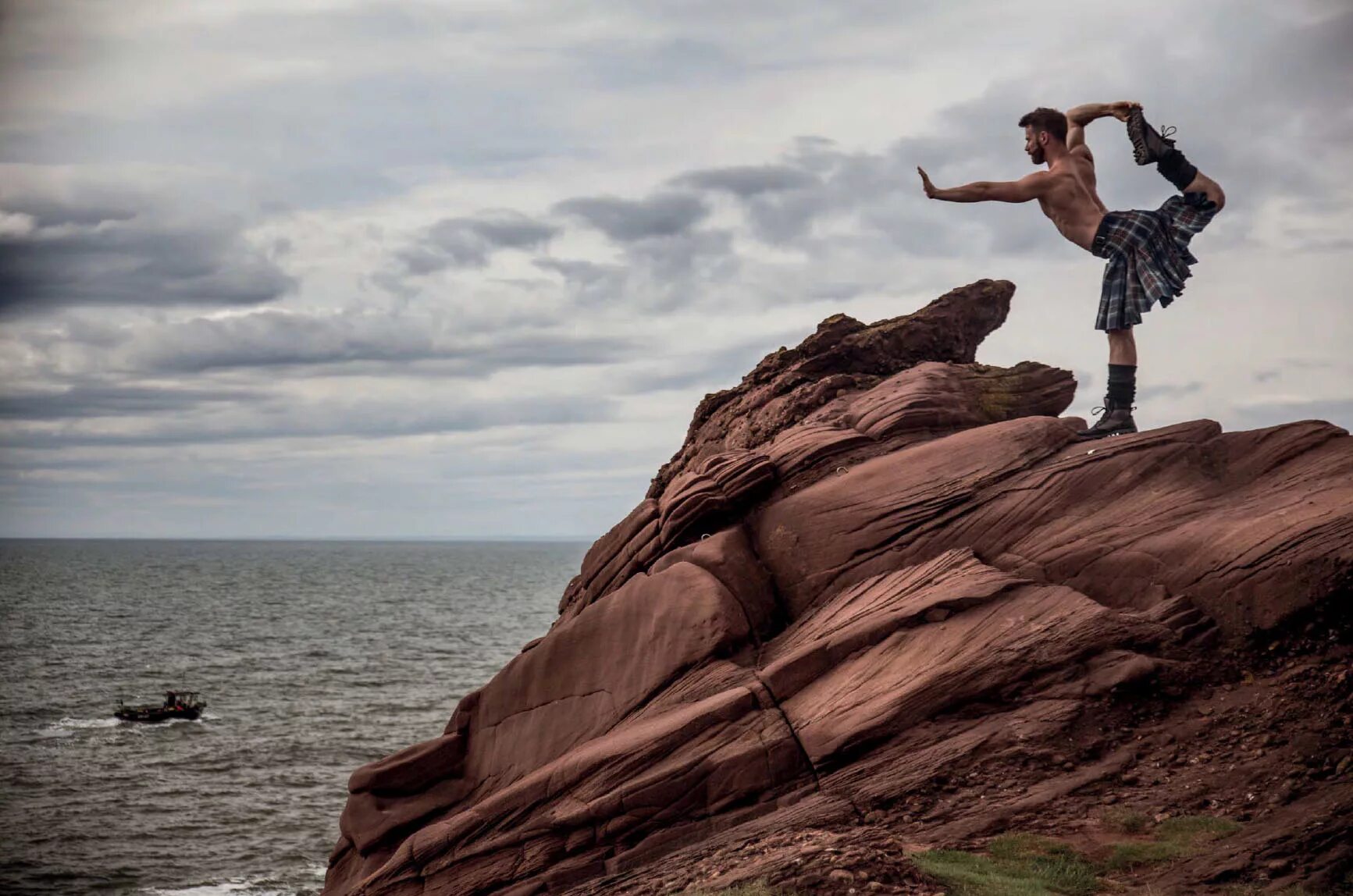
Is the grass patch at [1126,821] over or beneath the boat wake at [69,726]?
over

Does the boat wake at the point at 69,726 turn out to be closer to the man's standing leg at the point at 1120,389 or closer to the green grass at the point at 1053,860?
the man's standing leg at the point at 1120,389

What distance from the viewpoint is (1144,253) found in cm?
2067

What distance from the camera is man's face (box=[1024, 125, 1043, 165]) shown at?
21500mm

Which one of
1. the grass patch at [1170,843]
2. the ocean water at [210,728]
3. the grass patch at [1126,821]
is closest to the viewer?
the grass patch at [1170,843]

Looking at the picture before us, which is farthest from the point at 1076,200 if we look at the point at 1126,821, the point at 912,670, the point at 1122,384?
the point at 1126,821

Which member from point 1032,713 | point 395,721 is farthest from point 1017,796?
point 395,721

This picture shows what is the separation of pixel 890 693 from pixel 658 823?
12.0ft

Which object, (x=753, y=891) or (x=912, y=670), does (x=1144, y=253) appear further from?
(x=753, y=891)

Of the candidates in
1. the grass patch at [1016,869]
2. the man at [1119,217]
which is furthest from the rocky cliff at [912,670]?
the man at [1119,217]

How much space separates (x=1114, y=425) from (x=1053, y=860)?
27.3 feet

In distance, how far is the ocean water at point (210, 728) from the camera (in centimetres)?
3772

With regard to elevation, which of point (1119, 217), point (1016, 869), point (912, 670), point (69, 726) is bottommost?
point (69, 726)

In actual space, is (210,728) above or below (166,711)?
below

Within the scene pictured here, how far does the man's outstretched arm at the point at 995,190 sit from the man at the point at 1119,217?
0.04 ft
